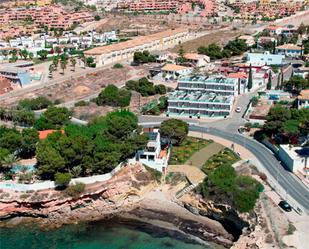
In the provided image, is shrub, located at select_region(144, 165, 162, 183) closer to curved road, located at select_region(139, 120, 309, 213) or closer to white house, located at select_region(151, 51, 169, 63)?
curved road, located at select_region(139, 120, 309, 213)

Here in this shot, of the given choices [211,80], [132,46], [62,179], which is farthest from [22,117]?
[132,46]

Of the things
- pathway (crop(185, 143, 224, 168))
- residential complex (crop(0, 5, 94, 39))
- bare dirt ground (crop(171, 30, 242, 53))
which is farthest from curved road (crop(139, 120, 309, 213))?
residential complex (crop(0, 5, 94, 39))

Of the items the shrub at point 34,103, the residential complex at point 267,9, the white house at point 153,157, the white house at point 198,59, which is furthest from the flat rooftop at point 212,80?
the residential complex at point 267,9

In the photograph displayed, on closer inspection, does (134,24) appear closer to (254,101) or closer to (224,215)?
(254,101)

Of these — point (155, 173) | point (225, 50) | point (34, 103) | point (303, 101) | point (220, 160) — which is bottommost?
point (155, 173)

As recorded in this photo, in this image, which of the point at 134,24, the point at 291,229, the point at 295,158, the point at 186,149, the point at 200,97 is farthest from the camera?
the point at 134,24

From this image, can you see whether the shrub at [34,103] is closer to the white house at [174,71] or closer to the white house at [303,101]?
the white house at [174,71]
